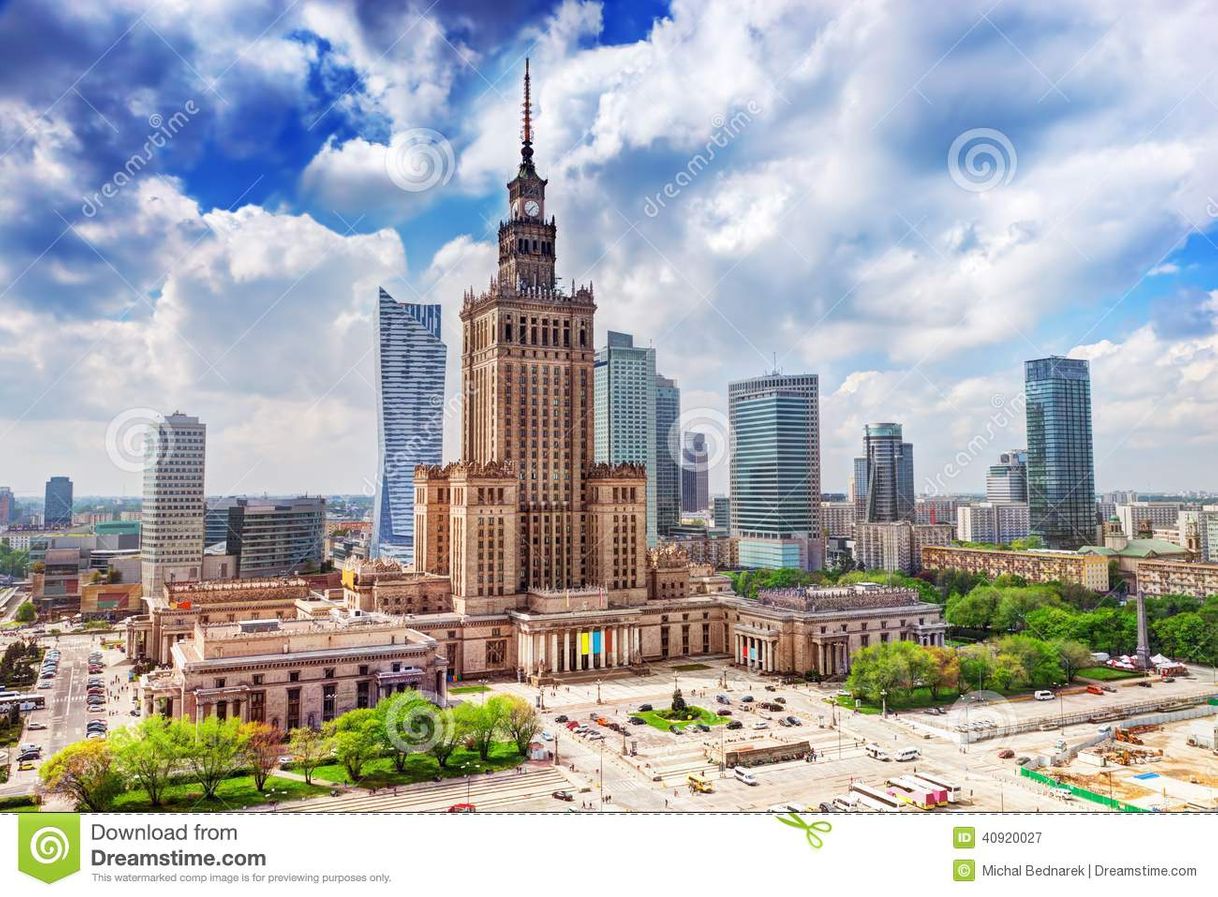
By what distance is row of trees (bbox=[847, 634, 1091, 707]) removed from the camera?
48688mm

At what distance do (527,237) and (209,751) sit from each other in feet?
135

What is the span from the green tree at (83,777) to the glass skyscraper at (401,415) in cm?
7905

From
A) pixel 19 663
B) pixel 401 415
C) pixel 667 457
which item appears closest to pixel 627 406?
pixel 667 457

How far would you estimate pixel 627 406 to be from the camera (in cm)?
13412

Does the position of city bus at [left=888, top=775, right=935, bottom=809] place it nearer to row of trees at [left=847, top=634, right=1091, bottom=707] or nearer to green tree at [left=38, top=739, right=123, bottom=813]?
row of trees at [left=847, top=634, right=1091, bottom=707]

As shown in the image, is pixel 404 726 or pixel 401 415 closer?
pixel 404 726

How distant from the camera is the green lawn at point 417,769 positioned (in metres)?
34.4

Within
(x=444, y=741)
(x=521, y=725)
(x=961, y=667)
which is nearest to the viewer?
(x=444, y=741)

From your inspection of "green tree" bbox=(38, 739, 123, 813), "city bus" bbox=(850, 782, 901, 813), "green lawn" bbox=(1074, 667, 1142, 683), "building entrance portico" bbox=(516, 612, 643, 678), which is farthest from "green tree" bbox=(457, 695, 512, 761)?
"green lawn" bbox=(1074, 667, 1142, 683)

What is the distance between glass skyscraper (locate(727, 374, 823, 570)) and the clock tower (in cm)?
5881

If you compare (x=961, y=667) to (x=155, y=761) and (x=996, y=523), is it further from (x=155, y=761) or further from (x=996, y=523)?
(x=996, y=523)

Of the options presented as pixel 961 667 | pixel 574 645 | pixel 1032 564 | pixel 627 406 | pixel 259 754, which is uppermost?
pixel 627 406

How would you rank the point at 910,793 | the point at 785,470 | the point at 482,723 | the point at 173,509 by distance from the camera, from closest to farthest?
the point at 910,793, the point at 482,723, the point at 173,509, the point at 785,470
